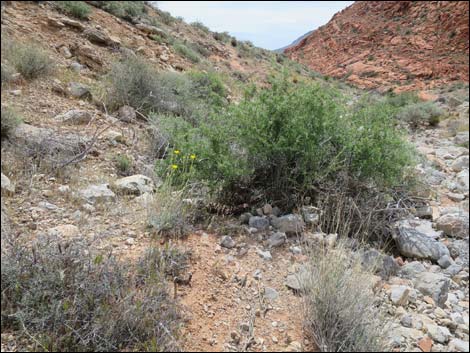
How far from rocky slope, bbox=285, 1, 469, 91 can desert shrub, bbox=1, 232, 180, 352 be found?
62.2 feet

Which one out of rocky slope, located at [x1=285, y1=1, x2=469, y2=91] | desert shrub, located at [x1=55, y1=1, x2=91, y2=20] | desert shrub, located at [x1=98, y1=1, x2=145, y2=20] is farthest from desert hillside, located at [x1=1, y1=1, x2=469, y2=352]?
rocky slope, located at [x1=285, y1=1, x2=469, y2=91]

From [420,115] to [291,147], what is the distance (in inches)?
296

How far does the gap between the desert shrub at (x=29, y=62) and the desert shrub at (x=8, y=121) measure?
5.22 ft

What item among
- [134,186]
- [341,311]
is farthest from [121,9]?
[341,311]

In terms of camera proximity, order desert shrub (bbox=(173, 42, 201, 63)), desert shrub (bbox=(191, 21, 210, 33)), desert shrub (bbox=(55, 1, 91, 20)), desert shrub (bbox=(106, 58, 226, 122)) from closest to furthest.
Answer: desert shrub (bbox=(106, 58, 226, 122)), desert shrub (bbox=(55, 1, 91, 20)), desert shrub (bbox=(173, 42, 201, 63)), desert shrub (bbox=(191, 21, 210, 33))

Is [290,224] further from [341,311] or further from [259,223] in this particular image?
[341,311]

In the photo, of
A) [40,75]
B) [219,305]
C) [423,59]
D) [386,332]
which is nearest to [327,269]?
[386,332]

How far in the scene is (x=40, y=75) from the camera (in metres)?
4.79

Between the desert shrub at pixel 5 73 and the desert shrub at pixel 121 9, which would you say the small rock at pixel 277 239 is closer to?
the desert shrub at pixel 5 73

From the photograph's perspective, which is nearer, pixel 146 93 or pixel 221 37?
pixel 146 93

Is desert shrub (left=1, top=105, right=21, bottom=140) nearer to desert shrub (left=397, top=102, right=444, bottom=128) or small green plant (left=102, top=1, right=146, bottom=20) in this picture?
small green plant (left=102, top=1, right=146, bottom=20)

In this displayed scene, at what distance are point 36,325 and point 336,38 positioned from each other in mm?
37579

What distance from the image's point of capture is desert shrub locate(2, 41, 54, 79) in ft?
14.9

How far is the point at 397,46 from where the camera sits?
27688mm
